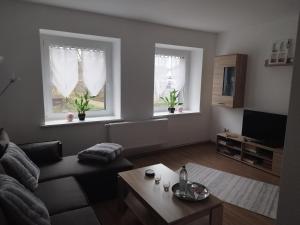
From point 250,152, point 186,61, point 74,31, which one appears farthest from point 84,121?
point 250,152

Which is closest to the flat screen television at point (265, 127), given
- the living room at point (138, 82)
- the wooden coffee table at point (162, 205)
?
the living room at point (138, 82)

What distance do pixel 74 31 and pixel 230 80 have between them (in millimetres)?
2878

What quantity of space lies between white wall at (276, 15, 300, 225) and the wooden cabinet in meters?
3.35

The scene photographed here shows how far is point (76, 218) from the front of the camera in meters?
1.60

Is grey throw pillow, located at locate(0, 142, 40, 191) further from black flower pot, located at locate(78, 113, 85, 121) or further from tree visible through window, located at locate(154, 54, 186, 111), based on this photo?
tree visible through window, located at locate(154, 54, 186, 111)

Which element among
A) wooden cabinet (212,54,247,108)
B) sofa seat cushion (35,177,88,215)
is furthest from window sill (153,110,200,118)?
sofa seat cushion (35,177,88,215)

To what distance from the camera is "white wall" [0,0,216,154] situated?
9.22 ft

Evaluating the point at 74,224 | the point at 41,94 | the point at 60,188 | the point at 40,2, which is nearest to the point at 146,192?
the point at 74,224

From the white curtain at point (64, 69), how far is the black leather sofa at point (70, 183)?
3.67 ft

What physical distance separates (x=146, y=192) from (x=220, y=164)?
2180 millimetres

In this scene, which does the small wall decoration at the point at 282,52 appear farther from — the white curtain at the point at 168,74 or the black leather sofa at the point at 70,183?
the black leather sofa at the point at 70,183

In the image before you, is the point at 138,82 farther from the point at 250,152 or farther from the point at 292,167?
the point at 292,167

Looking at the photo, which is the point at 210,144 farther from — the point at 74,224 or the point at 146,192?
the point at 74,224

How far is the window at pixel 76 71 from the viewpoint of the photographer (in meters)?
3.32
